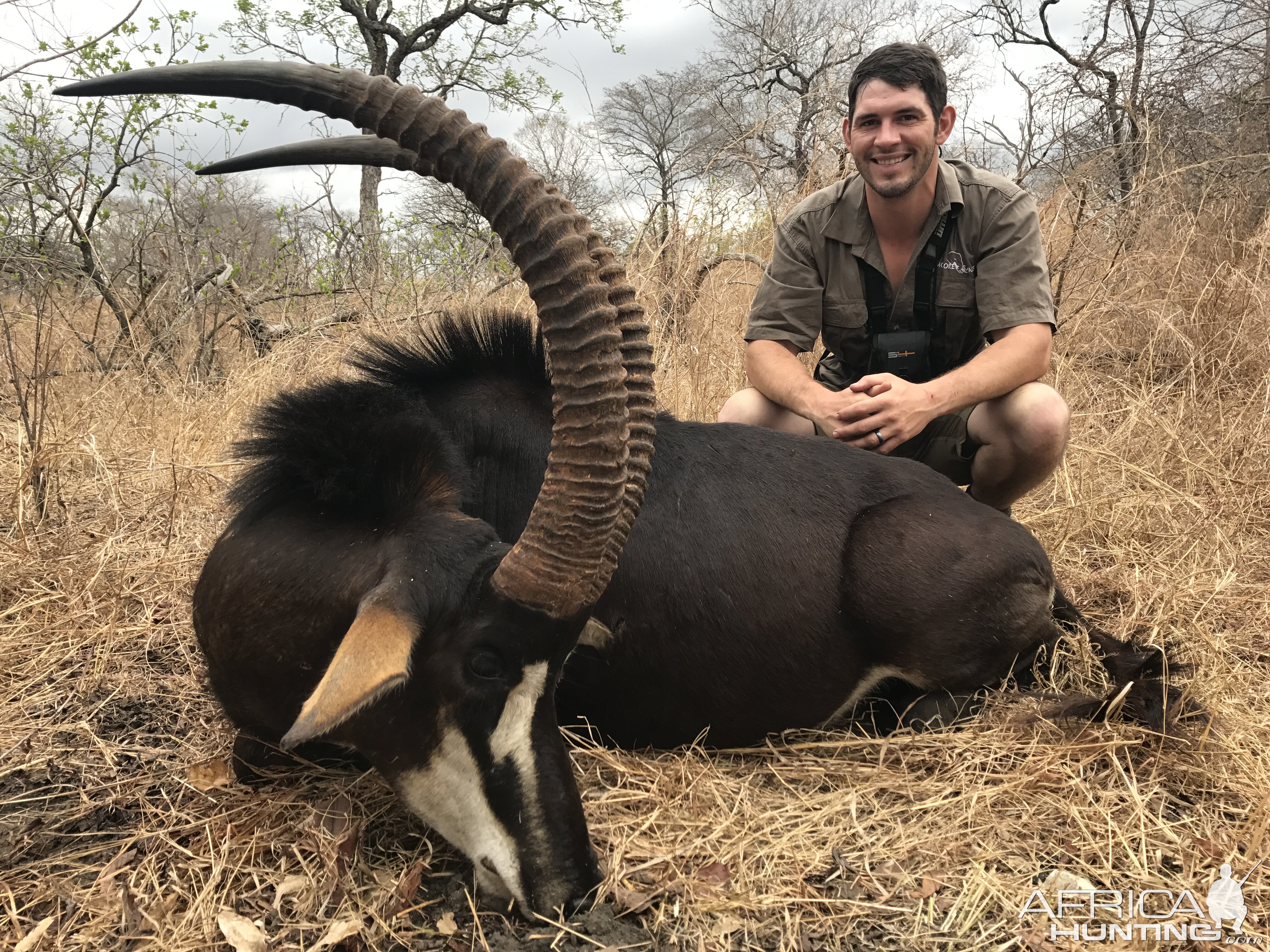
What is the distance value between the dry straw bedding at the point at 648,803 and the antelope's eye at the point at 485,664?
0.57 metres

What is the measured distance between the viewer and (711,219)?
6582 mm

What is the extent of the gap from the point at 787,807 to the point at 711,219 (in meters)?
4.87

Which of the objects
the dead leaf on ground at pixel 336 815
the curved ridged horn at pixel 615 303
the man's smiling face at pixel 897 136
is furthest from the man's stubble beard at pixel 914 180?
the dead leaf on ground at pixel 336 815

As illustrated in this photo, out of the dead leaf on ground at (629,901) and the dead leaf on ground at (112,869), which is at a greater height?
the dead leaf on ground at (112,869)

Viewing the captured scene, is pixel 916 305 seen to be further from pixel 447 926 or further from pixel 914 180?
pixel 447 926

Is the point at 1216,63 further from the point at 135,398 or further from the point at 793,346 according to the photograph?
the point at 135,398

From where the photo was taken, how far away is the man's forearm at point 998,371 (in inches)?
149

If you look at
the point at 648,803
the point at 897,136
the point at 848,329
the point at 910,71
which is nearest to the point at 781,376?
the point at 848,329

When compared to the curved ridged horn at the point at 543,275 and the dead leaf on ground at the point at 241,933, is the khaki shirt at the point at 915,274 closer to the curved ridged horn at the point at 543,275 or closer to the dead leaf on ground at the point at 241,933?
the curved ridged horn at the point at 543,275

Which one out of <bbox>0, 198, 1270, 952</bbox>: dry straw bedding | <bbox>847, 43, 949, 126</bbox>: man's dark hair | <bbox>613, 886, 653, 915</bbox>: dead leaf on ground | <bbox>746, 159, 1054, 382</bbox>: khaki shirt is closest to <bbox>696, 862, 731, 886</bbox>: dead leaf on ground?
<bbox>0, 198, 1270, 952</bbox>: dry straw bedding

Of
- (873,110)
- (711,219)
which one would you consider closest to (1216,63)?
(711,219)

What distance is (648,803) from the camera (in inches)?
108

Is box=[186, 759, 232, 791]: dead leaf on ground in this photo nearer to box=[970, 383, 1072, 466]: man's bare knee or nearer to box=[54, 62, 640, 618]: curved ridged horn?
box=[54, 62, 640, 618]: curved ridged horn

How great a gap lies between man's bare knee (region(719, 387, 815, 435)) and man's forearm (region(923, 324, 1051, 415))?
762mm
